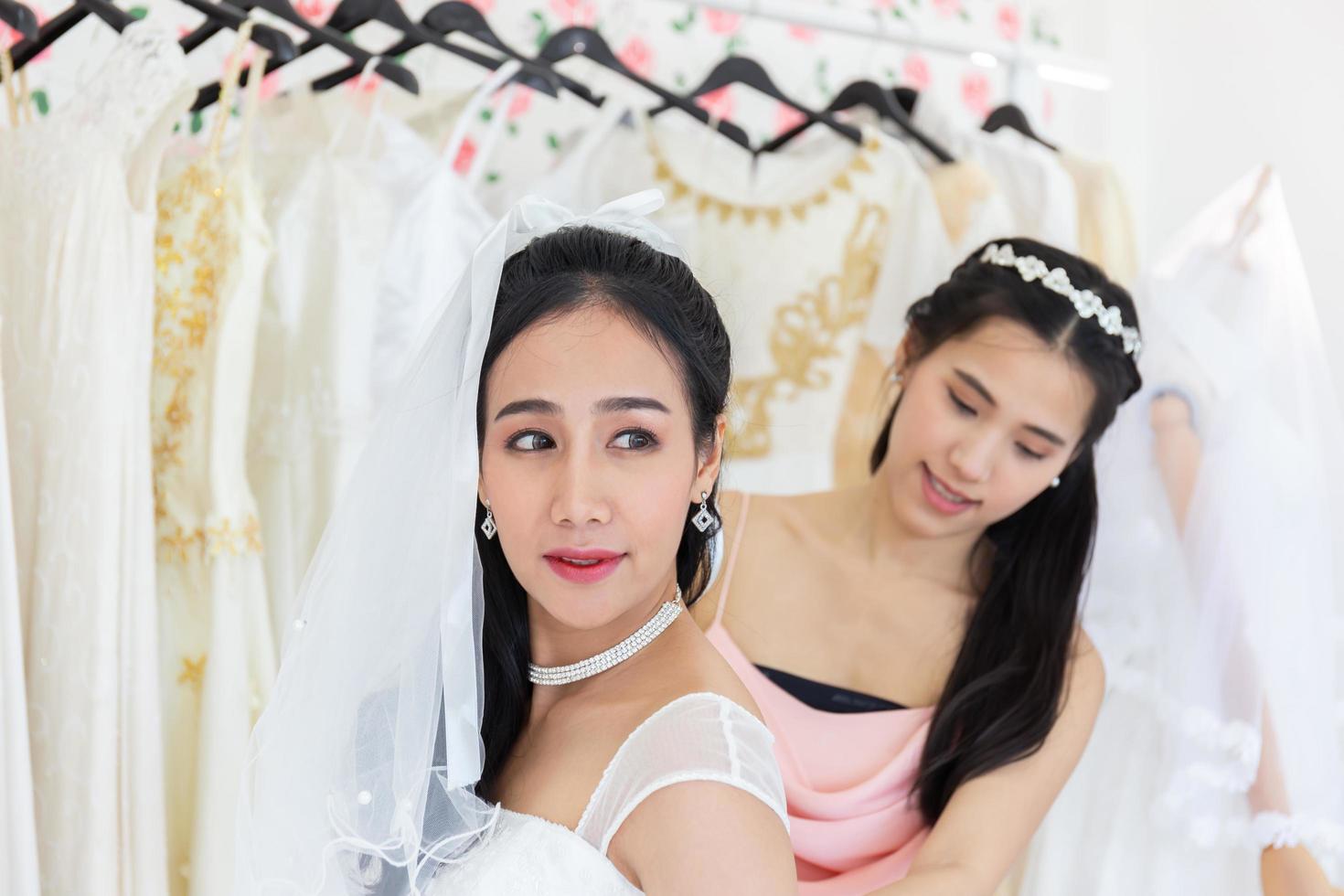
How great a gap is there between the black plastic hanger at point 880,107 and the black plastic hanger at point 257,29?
0.89 meters

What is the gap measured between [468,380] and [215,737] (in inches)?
25.6

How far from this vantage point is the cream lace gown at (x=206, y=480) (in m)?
1.59

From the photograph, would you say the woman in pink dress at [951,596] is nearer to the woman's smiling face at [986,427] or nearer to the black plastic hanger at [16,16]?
the woman's smiling face at [986,427]

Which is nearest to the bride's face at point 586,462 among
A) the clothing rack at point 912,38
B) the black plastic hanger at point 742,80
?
the black plastic hanger at point 742,80

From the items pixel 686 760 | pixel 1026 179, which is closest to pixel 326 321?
pixel 686 760

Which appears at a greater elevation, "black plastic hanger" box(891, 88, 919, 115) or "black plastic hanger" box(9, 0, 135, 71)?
"black plastic hanger" box(891, 88, 919, 115)

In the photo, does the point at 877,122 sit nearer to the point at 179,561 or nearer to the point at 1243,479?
the point at 1243,479

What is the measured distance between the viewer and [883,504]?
1.90 metres

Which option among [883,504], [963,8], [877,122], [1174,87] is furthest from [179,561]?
[1174,87]

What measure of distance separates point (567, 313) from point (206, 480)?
0.63 m

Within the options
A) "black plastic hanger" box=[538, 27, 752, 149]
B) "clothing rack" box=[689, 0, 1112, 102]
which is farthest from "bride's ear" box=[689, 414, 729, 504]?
"clothing rack" box=[689, 0, 1112, 102]

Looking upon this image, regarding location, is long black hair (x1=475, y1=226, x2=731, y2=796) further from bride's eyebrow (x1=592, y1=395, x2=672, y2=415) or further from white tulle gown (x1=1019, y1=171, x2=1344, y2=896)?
white tulle gown (x1=1019, y1=171, x2=1344, y2=896)

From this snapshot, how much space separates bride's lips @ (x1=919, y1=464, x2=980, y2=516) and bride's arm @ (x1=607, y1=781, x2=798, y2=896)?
0.76 m

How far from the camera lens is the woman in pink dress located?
5.55 ft
